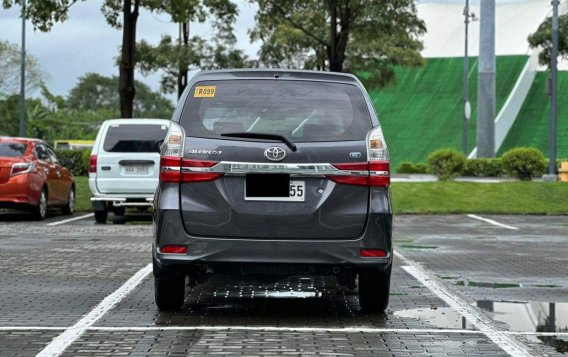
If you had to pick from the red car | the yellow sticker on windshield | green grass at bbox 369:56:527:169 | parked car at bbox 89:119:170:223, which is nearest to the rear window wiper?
the yellow sticker on windshield

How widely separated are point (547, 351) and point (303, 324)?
193cm

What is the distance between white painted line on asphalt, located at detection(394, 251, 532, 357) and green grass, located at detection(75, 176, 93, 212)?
1494cm

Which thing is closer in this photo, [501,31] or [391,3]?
[391,3]

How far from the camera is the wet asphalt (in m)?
8.01

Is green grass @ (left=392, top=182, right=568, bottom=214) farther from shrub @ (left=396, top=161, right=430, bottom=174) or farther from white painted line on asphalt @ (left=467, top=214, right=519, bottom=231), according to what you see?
shrub @ (left=396, top=161, right=430, bottom=174)

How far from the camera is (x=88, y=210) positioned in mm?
27734

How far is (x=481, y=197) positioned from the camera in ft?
97.8

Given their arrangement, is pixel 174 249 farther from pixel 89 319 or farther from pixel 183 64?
pixel 183 64

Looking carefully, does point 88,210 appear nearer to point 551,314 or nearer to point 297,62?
point 551,314

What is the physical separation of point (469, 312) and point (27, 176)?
47.6 feet

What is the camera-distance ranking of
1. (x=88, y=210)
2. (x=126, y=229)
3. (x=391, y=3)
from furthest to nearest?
(x=391, y=3)
(x=88, y=210)
(x=126, y=229)

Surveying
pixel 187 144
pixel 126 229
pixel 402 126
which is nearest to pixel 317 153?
pixel 187 144

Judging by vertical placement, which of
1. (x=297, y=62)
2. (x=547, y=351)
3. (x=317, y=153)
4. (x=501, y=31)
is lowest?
(x=547, y=351)

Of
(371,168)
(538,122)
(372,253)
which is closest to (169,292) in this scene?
(372,253)
